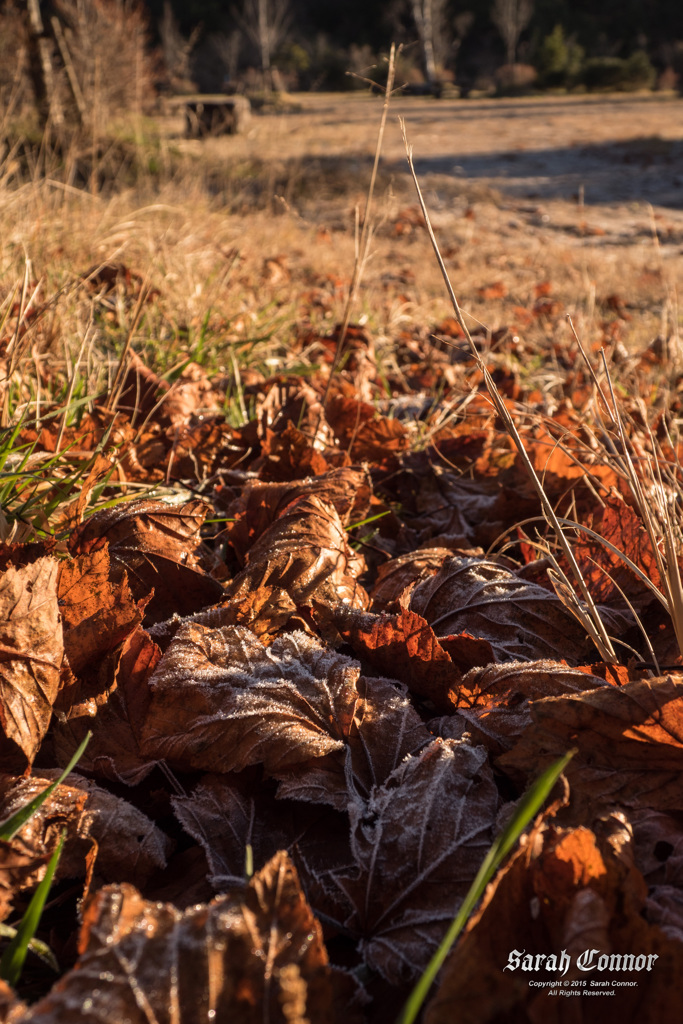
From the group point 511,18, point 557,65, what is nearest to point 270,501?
point 557,65

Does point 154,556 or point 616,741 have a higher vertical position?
point 154,556

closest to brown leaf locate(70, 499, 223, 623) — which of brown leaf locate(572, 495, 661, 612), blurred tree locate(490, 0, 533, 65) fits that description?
brown leaf locate(572, 495, 661, 612)

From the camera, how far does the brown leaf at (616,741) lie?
837 millimetres

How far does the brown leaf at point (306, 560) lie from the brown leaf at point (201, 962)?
606mm

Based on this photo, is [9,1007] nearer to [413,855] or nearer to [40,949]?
[40,949]

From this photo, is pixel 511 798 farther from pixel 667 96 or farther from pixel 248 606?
pixel 667 96

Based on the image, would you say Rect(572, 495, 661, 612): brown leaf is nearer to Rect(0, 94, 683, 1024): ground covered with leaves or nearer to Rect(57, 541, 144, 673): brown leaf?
Rect(0, 94, 683, 1024): ground covered with leaves

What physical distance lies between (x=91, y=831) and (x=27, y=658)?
231mm

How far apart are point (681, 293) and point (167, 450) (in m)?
6.31

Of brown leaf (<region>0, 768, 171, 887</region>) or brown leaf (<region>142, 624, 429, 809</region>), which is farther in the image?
brown leaf (<region>142, 624, 429, 809</region>)

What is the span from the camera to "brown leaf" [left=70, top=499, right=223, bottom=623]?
1188mm

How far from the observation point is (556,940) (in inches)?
25.5

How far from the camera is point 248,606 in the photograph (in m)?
1.11

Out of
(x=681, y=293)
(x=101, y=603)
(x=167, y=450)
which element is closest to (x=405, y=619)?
(x=101, y=603)
